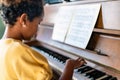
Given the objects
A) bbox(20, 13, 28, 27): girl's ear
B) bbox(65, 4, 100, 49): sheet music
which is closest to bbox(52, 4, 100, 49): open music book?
bbox(65, 4, 100, 49): sheet music

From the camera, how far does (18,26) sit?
3.59ft

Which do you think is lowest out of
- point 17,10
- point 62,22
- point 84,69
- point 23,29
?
point 84,69

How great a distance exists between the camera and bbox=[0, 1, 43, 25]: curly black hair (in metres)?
1.05

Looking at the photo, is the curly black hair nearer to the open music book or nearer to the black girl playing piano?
the black girl playing piano

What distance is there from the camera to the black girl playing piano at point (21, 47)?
38.6 inches

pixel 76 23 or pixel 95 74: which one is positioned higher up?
pixel 76 23

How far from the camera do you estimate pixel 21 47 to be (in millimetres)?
993

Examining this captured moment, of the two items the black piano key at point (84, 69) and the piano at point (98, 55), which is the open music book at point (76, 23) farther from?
the black piano key at point (84, 69)

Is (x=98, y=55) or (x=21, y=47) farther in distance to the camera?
(x=98, y=55)

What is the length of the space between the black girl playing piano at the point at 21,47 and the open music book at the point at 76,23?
419mm

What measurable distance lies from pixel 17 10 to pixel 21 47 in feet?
0.65

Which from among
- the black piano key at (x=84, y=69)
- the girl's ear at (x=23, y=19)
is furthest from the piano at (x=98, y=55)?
the girl's ear at (x=23, y=19)

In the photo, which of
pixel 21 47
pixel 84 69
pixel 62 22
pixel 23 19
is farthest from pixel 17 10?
pixel 62 22

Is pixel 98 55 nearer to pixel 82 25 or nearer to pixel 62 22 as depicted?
pixel 82 25
